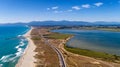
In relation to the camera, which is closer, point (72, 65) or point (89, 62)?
point (72, 65)

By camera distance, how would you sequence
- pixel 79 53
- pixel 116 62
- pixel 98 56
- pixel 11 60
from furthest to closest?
pixel 79 53, pixel 98 56, pixel 11 60, pixel 116 62

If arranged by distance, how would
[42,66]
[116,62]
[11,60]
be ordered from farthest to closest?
[11,60], [116,62], [42,66]

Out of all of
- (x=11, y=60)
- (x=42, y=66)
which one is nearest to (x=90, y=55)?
→ (x=42, y=66)

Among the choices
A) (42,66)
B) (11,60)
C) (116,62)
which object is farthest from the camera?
(11,60)

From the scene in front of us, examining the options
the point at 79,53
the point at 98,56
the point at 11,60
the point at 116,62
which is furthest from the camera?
the point at 79,53

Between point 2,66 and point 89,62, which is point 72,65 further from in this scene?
point 2,66

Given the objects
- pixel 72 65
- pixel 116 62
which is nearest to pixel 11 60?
pixel 72 65

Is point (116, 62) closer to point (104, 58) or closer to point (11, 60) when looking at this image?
point (104, 58)

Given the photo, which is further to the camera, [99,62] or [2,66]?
[99,62]
